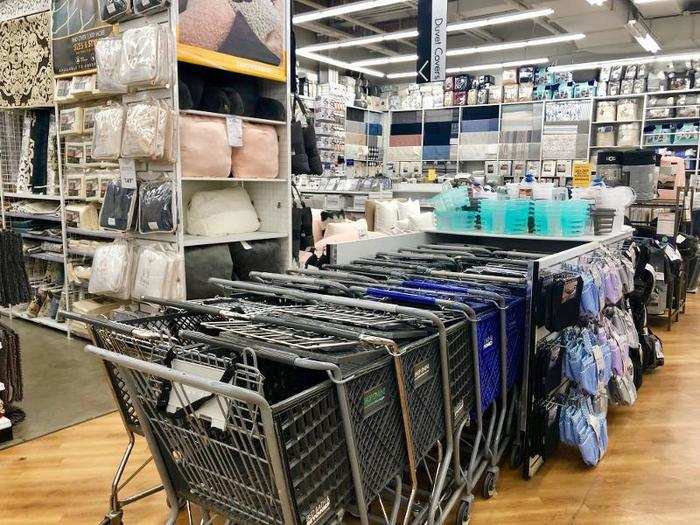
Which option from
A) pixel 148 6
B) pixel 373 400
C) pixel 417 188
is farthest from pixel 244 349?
pixel 417 188

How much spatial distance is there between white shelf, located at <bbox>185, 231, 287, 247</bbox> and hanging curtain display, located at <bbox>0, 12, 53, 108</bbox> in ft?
7.74

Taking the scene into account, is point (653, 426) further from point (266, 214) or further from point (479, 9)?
point (479, 9)

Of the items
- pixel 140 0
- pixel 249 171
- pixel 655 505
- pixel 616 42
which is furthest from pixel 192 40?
pixel 616 42

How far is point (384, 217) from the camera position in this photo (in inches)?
227

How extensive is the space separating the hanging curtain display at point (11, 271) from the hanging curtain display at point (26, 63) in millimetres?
1730

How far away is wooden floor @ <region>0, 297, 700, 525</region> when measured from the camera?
95.3 inches

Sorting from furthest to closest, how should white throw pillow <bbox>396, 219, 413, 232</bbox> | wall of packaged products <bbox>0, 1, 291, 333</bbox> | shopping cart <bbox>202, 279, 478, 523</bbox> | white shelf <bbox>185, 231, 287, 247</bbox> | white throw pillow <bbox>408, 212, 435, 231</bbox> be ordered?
white throw pillow <bbox>396, 219, 413, 232</bbox> → white throw pillow <bbox>408, 212, 435, 231</bbox> → white shelf <bbox>185, 231, 287, 247</bbox> → wall of packaged products <bbox>0, 1, 291, 333</bbox> → shopping cart <bbox>202, 279, 478, 523</bbox>

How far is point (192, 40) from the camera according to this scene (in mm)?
3539

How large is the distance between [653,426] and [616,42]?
1004 centimetres

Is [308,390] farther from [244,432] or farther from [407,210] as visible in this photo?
[407,210]

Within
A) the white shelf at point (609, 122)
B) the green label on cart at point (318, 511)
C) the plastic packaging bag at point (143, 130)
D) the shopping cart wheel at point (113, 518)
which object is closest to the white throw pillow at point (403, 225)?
the plastic packaging bag at point (143, 130)

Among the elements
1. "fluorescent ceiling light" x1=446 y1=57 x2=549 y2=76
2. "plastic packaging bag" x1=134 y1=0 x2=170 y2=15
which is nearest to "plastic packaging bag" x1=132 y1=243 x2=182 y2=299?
"plastic packaging bag" x1=134 y1=0 x2=170 y2=15

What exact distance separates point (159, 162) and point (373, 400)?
2637 millimetres

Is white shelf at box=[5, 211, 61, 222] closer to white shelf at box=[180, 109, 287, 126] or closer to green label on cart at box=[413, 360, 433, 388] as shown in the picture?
white shelf at box=[180, 109, 287, 126]
